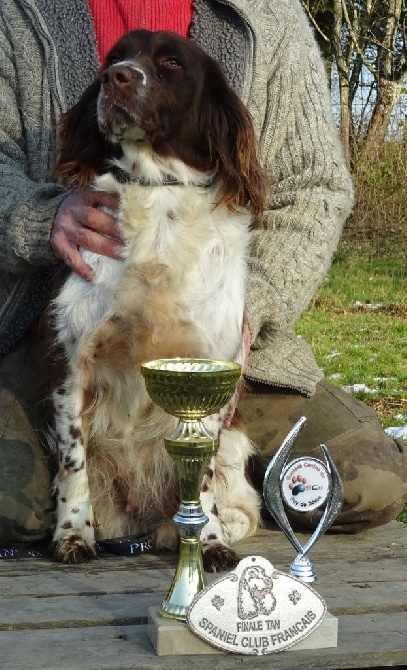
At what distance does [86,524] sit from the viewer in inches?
113

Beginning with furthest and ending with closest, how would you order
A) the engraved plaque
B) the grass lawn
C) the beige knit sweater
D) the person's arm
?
Answer: the grass lawn → the beige knit sweater → the person's arm → the engraved plaque

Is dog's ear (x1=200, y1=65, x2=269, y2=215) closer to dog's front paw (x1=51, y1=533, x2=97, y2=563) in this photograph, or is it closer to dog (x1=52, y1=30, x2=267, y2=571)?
dog (x1=52, y1=30, x2=267, y2=571)

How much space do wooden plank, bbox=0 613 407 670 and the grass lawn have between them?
6.05ft

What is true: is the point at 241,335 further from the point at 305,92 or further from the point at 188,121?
the point at 305,92

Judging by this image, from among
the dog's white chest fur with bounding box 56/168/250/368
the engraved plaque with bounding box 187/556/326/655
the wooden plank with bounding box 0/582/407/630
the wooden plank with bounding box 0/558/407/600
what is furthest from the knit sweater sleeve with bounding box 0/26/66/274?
the engraved plaque with bounding box 187/556/326/655

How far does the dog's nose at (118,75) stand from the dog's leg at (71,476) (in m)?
0.77

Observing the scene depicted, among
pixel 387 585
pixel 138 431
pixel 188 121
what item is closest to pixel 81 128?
pixel 188 121

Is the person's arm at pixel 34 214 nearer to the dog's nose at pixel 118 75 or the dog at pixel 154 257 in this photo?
the dog at pixel 154 257

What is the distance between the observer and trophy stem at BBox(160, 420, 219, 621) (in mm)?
2064

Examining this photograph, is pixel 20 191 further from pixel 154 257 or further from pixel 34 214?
pixel 154 257

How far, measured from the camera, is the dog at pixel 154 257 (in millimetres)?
2799

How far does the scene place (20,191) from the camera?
3131 millimetres

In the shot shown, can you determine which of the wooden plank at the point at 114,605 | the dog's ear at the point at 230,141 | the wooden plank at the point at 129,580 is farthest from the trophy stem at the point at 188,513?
the dog's ear at the point at 230,141

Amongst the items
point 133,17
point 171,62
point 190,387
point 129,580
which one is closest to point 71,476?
point 129,580
